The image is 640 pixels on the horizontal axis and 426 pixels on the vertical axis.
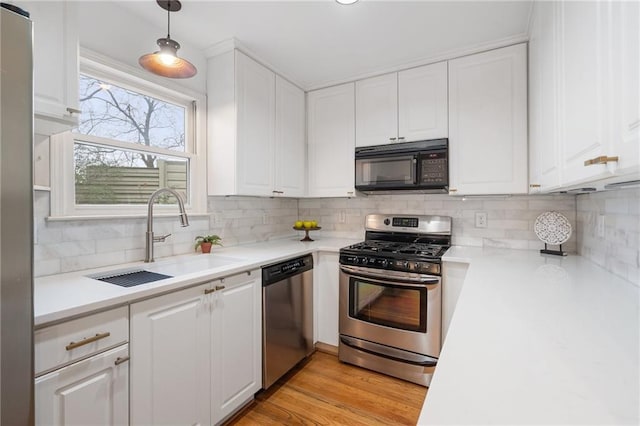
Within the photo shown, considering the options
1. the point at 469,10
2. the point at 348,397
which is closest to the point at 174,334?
the point at 348,397

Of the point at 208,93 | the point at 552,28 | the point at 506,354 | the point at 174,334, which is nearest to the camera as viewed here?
the point at 506,354

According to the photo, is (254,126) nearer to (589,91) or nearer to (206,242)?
(206,242)

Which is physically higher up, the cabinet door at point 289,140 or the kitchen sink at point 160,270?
the cabinet door at point 289,140

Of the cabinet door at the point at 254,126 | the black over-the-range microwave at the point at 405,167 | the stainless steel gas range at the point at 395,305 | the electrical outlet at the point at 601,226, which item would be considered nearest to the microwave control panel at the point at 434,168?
the black over-the-range microwave at the point at 405,167

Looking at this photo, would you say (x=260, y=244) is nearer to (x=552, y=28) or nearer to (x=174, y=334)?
(x=174, y=334)

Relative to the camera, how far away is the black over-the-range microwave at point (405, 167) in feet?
7.75

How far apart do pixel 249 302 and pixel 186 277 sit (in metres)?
0.51

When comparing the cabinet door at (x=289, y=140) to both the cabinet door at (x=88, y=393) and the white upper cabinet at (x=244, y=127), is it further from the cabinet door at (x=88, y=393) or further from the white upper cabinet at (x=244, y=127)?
the cabinet door at (x=88, y=393)

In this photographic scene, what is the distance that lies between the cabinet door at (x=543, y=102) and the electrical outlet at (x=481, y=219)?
562 millimetres

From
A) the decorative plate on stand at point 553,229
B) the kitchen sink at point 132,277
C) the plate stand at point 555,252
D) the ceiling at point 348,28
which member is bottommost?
the kitchen sink at point 132,277

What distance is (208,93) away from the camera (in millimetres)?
2361

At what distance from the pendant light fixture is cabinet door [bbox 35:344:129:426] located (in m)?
1.39

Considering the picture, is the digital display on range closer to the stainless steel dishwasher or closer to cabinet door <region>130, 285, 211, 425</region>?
the stainless steel dishwasher

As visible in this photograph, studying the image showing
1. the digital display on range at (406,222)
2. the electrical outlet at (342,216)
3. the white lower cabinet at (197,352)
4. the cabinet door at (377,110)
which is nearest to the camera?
the white lower cabinet at (197,352)
